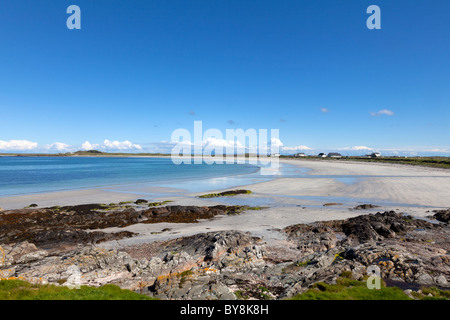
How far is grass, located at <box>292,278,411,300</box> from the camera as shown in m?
8.12

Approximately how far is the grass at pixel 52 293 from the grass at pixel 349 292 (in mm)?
5968

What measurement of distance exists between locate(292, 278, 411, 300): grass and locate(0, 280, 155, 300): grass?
235 inches

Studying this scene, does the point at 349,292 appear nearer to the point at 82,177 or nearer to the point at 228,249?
the point at 228,249

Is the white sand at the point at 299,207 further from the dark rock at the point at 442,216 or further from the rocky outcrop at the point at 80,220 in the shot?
the rocky outcrop at the point at 80,220

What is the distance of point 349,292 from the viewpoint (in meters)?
8.51

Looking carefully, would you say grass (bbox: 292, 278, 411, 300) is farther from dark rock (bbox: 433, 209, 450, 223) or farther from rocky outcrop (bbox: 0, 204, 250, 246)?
dark rock (bbox: 433, 209, 450, 223)

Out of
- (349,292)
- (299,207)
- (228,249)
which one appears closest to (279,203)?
(299,207)

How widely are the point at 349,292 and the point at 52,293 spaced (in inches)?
413

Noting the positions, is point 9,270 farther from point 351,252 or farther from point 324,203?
point 324,203

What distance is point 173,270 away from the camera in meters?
11.6
